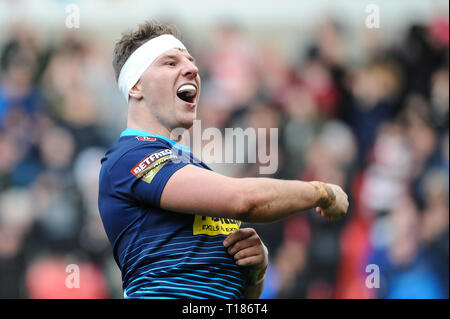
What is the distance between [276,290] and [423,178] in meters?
2.36

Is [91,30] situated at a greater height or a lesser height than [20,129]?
greater

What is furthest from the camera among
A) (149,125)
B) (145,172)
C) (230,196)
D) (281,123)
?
(281,123)

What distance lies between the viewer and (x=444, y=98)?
8461 millimetres

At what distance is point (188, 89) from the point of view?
3580mm

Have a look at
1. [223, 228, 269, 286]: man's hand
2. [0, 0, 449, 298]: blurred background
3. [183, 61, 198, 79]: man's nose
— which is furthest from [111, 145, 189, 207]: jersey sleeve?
[0, 0, 449, 298]: blurred background

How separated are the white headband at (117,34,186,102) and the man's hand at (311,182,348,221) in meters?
1.18

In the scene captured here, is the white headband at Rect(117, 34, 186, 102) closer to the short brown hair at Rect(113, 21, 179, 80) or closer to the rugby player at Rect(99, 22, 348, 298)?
the short brown hair at Rect(113, 21, 179, 80)

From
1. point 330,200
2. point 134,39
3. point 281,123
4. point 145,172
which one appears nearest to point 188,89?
point 134,39

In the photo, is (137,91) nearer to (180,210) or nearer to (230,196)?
(180,210)

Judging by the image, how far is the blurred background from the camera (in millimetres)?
7418

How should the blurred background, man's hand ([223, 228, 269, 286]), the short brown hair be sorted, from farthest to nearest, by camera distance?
the blurred background → the short brown hair → man's hand ([223, 228, 269, 286])

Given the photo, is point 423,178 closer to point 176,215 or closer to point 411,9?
point 411,9

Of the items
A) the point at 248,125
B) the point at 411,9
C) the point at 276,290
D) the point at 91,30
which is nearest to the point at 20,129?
Answer: the point at 91,30

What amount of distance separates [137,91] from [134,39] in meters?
0.36
